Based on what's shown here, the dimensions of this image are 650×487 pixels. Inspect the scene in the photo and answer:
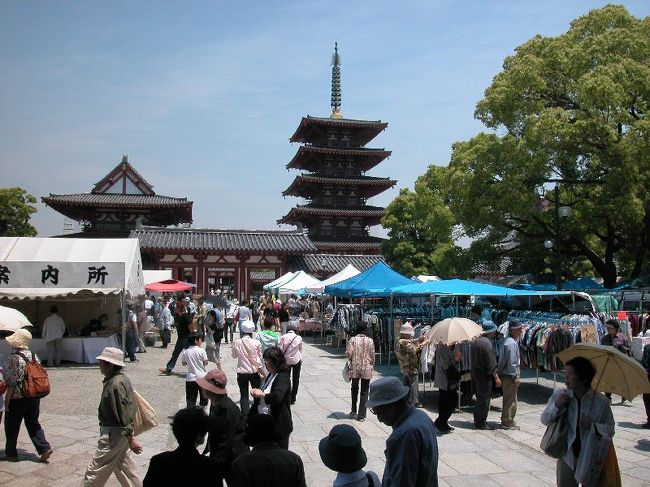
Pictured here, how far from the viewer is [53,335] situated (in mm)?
13891

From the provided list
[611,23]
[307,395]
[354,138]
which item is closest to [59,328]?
[307,395]

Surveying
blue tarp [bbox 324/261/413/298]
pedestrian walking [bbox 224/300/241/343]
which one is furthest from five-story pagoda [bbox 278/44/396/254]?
blue tarp [bbox 324/261/413/298]

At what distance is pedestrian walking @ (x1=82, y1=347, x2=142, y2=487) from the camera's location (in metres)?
4.97

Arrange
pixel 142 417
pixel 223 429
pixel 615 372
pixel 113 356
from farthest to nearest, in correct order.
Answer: pixel 142 417 → pixel 113 356 → pixel 615 372 → pixel 223 429

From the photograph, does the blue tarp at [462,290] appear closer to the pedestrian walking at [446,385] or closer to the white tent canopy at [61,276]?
the pedestrian walking at [446,385]

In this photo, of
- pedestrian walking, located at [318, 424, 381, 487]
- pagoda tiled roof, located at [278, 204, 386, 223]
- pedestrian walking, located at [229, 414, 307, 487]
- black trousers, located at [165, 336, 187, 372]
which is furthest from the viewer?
pagoda tiled roof, located at [278, 204, 386, 223]

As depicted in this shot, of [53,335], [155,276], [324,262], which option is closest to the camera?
[53,335]

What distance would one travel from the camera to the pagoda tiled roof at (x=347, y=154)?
145 ft

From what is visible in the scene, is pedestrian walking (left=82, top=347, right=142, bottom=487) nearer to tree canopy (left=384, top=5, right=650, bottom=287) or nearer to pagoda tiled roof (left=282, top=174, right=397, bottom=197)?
tree canopy (left=384, top=5, right=650, bottom=287)

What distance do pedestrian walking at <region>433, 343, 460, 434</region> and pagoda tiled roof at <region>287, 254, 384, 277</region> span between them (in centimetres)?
2815

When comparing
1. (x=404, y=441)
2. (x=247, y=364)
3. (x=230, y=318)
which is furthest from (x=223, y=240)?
(x=404, y=441)

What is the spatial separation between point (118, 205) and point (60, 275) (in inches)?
1007

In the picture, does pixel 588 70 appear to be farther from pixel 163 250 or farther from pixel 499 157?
pixel 163 250

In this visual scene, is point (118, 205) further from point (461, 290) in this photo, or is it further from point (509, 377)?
point (509, 377)
